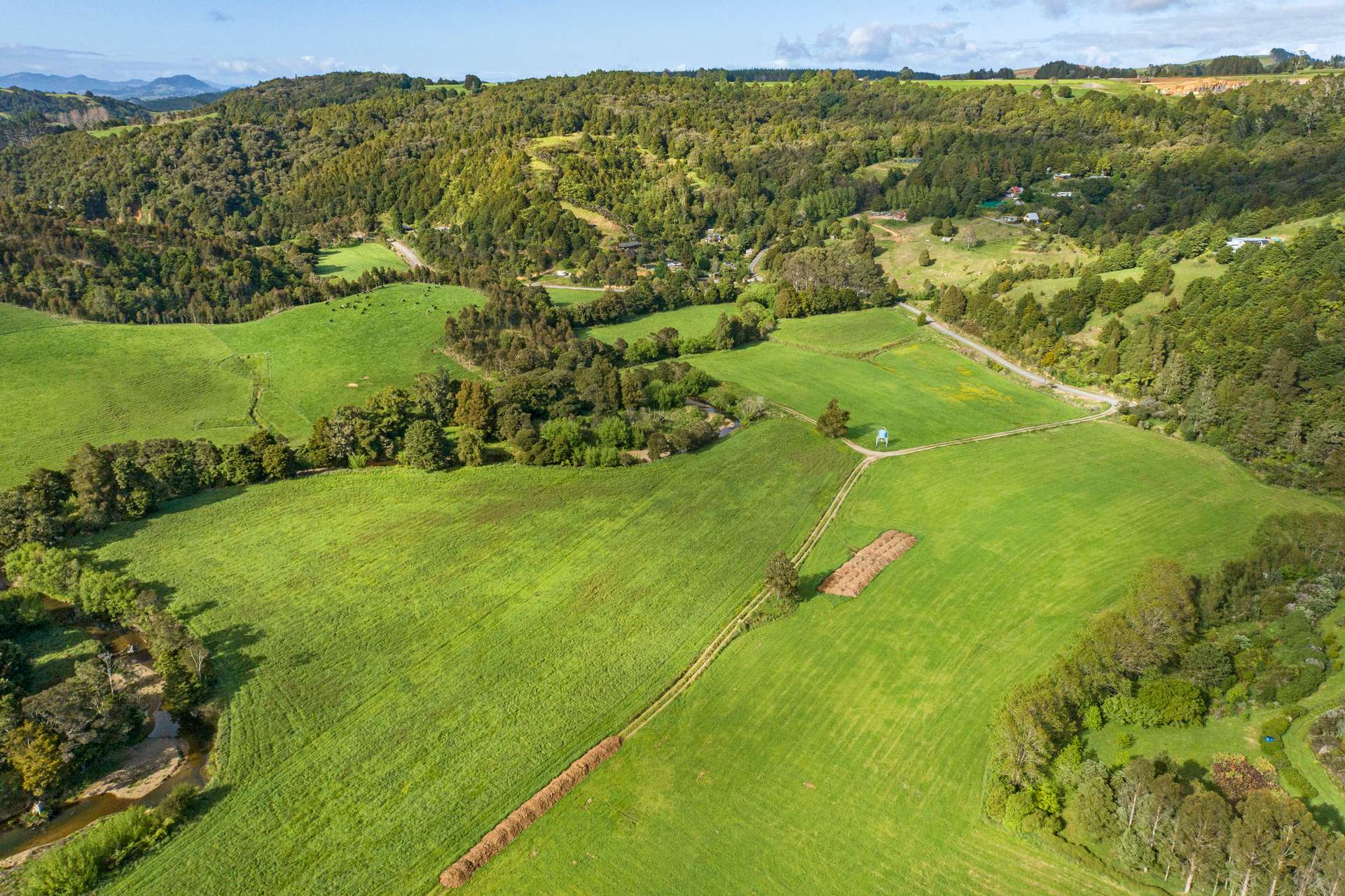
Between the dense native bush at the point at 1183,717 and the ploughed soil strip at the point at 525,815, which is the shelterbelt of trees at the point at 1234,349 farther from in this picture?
the ploughed soil strip at the point at 525,815

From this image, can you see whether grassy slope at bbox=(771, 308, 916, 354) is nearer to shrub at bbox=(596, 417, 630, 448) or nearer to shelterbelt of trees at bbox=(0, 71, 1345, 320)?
shelterbelt of trees at bbox=(0, 71, 1345, 320)

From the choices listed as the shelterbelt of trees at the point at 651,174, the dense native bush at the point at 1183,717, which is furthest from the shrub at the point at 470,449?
the shelterbelt of trees at the point at 651,174

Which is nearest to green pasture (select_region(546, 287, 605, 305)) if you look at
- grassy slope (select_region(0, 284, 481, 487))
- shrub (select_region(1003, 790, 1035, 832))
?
grassy slope (select_region(0, 284, 481, 487))

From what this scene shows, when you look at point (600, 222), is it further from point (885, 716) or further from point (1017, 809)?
point (1017, 809)

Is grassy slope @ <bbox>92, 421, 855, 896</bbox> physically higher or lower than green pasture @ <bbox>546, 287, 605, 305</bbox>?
lower

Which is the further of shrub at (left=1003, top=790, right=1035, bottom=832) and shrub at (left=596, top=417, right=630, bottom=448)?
shrub at (left=596, top=417, right=630, bottom=448)

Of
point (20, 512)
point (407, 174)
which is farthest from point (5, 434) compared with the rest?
point (407, 174)

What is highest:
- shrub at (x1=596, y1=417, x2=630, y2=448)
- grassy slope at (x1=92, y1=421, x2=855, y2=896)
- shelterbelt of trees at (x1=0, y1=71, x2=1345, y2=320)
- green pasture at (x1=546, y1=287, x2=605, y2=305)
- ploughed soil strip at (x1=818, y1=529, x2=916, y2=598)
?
shelterbelt of trees at (x1=0, y1=71, x2=1345, y2=320)
